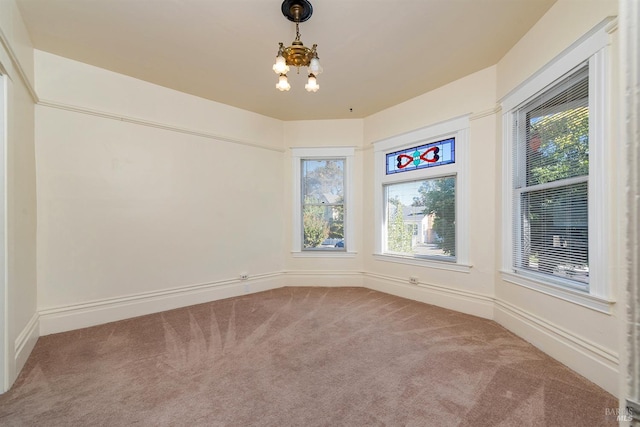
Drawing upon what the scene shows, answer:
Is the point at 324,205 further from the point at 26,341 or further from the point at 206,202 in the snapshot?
the point at 26,341

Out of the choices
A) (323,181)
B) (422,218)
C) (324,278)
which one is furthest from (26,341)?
(422,218)

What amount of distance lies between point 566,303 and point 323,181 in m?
3.42

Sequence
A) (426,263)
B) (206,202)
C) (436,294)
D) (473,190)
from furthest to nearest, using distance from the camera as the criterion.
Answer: (206,202), (426,263), (436,294), (473,190)

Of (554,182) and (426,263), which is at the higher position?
(554,182)

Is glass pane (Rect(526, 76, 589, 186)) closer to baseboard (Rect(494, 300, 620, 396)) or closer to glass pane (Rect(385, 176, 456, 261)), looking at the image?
glass pane (Rect(385, 176, 456, 261))

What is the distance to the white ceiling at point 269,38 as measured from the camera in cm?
241

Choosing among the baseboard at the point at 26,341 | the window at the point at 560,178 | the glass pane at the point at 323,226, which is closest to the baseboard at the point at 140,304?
the baseboard at the point at 26,341

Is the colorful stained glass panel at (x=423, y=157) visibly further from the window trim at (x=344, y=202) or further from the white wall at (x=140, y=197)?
the white wall at (x=140, y=197)

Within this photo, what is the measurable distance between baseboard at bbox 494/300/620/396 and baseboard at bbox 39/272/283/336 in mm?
3217

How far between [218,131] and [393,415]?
3.84 metres

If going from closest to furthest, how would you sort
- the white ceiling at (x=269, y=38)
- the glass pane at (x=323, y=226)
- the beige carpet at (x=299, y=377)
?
the beige carpet at (x=299, y=377) < the white ceiling at (x=269, y=38) < the glass pane at (x=323, y=226)

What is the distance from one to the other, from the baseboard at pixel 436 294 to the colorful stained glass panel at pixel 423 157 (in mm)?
1575

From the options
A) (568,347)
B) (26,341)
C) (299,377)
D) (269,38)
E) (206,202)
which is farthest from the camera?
(206,202)

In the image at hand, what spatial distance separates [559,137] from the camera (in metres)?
2.49
